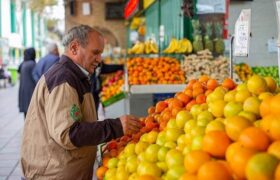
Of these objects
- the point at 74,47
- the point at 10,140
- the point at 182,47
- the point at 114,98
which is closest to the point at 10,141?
the point at 10,140

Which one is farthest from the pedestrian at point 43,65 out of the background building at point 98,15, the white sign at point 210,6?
the background building at point 98,15

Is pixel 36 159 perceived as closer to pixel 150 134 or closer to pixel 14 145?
pixel 150 134

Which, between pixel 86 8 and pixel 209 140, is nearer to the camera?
pixel 209 140

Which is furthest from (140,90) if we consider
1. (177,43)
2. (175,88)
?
(177,43)

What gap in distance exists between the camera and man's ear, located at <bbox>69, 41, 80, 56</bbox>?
248cm

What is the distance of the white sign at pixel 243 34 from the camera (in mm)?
3418

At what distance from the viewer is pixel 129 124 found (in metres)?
2.53

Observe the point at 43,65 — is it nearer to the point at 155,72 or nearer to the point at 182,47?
the point at 155,72

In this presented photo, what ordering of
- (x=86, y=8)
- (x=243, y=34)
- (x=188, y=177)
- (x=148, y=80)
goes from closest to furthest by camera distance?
(x=188, y=177), (x=243, y=34), (x=148, y=80), (x=86, y=8)

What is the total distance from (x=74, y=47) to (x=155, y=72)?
4099 mm

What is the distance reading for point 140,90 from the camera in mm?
5922

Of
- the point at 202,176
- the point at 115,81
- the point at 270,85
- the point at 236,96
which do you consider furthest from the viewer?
the point at 115,81

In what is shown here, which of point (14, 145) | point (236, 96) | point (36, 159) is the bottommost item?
point (14, 145)

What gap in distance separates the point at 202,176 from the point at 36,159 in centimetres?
126
